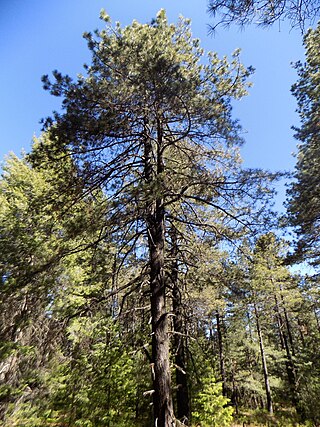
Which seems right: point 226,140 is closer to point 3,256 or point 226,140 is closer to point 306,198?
point 306,198

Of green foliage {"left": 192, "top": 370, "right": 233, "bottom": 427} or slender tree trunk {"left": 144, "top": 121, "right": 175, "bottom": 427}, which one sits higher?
slender tree trunk {"left": 144, "top": 121, "right": 175, "bottom": 427}

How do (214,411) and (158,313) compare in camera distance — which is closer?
(158,313)

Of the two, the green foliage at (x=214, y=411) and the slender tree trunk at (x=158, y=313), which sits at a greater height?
the slender tree trunk at (x=158, y=313)

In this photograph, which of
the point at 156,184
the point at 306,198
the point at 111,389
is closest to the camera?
the point at 156,184

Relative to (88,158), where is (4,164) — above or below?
above

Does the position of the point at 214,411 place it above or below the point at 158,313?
below

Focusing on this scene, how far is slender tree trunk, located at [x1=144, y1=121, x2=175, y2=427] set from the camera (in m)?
3.49

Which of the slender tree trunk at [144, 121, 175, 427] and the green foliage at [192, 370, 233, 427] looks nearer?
the slender tree trunk at [144, 121, 175, 427]

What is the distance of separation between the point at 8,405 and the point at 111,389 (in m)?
2.76

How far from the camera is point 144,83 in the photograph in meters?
4.30

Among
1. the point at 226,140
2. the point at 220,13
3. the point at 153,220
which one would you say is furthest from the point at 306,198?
the point at 220,13

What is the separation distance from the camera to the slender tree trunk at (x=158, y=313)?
3488 mm

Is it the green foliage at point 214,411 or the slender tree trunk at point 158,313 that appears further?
the green foliage at point 214,411

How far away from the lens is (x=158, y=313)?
4.10 metres
